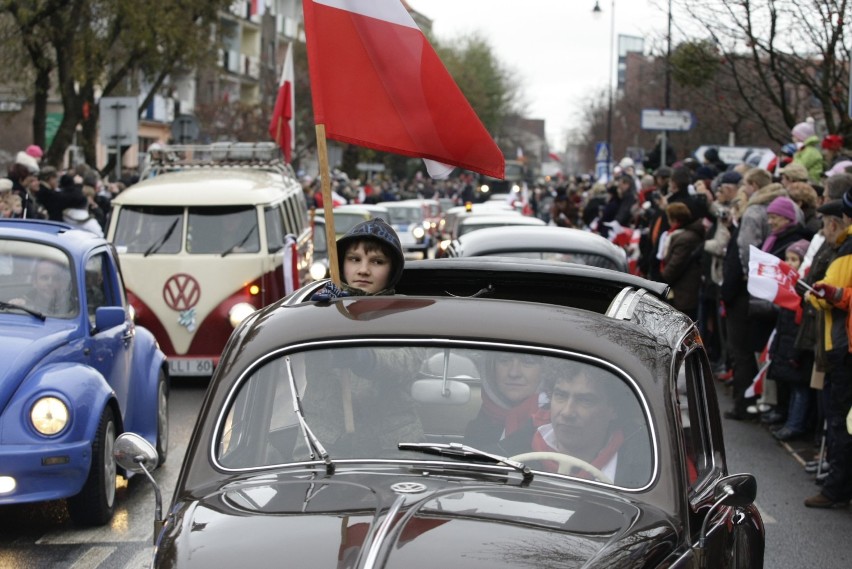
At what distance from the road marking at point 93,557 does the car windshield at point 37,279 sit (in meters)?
1.59

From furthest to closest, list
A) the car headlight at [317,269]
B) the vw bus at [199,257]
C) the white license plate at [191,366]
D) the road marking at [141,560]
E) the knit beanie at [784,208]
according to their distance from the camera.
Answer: the car headlight at [317,269] < the vw bus at [199,257] < the white license plate at [191,366] < the knit beanie at [784,208] < the road marking at [141,560]

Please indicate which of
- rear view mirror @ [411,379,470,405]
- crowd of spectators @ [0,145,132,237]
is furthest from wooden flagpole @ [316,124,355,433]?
crowd of spectators @ [0,145,132,237]

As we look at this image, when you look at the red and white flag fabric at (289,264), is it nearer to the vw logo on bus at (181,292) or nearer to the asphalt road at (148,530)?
the vw logo on bus at (181,292)

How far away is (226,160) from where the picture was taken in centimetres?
2005

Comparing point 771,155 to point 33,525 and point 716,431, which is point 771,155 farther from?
point 716,431

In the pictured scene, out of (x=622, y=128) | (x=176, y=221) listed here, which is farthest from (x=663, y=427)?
(x=622, y=128)

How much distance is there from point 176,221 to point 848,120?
Answer: 27.0 feet

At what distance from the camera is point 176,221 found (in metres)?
15.6

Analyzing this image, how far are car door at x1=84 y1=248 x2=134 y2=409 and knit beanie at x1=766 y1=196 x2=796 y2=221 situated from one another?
214 inches

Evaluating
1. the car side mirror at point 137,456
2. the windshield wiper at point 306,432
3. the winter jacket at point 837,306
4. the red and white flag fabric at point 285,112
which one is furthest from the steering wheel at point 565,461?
the red and white flag fabric at point 285,112

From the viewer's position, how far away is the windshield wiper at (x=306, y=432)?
13.9 ft

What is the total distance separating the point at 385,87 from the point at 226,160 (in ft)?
44.4

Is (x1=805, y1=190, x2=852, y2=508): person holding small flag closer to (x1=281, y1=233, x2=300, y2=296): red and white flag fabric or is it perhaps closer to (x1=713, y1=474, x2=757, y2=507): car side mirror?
(x1=713, y1=474, x2=757, y2=507): car side mirror

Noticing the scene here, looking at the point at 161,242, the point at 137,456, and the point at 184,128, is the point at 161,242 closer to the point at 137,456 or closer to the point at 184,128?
the point at 137,456
